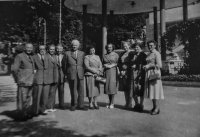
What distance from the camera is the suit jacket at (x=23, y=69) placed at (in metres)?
5.77

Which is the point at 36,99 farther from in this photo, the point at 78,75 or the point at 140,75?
the point at 140,75

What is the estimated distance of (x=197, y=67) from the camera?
41.1 ft

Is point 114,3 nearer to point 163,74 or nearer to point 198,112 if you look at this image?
point 163,74

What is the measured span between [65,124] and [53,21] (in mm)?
24776

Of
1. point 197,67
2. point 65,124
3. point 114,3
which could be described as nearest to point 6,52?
point 114,3

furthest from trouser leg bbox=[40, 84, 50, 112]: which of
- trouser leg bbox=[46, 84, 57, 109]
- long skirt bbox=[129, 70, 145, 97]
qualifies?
long skirt bbox=[129, 70, 145, 97]

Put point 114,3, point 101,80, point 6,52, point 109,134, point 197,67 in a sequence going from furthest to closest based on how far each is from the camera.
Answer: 1. point 6,52
2. point 114,3
3. point 197,67
4. point 101,80
5. point 109,134

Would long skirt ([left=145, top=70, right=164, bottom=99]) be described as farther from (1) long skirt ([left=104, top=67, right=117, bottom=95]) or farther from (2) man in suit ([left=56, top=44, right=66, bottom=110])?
(2) man in suit ([left=56, top=44, right=66, bottom=110])

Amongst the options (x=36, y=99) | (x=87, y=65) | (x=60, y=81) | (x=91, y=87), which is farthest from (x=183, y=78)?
(x=36, y=99)

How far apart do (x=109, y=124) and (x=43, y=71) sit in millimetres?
2466

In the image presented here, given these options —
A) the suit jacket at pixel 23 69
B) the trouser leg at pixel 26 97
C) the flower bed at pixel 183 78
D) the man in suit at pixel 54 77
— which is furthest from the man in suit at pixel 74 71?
the flower bed at pixel 183 78

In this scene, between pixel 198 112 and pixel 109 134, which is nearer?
pixel 109 134

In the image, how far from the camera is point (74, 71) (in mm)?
6766

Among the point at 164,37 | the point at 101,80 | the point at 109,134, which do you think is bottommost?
the point at 109,134
